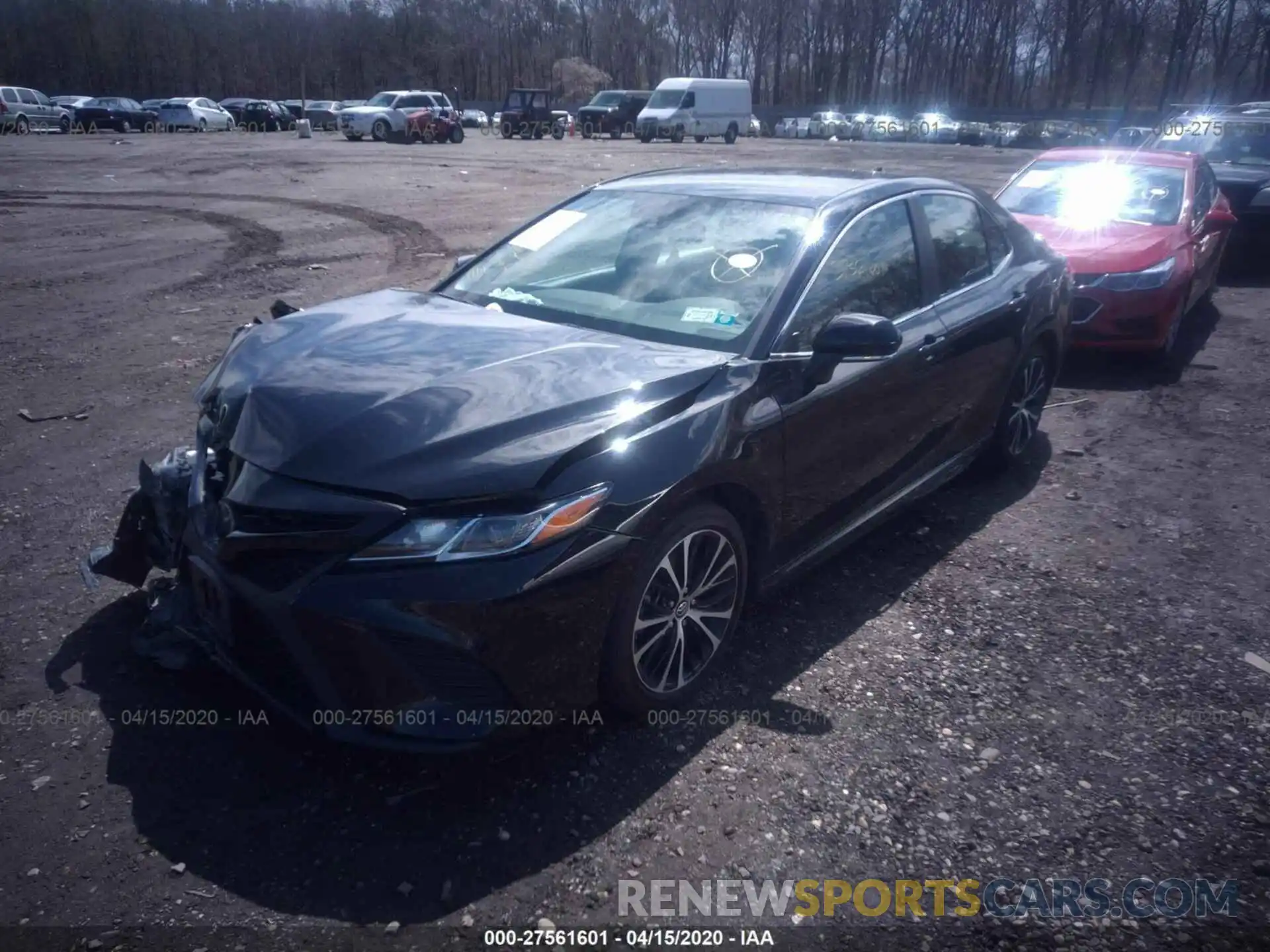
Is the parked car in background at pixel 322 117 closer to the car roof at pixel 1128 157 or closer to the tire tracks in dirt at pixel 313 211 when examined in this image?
the tire tracks in dirt at pixel 313 211

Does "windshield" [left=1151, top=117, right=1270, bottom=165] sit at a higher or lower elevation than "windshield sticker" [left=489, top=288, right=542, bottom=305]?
higher

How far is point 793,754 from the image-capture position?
3242 millimetres

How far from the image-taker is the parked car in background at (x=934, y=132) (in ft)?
181

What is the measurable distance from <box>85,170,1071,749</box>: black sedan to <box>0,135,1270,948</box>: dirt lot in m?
0.31

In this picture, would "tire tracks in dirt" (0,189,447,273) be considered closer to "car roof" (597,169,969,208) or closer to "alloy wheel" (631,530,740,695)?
"car roof" (597,169,969,208)

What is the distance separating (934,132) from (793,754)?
58186 millimetres

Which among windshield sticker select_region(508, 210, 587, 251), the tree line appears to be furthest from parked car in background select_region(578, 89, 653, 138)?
windshield sticker select_region(508, 210, 587, 251)

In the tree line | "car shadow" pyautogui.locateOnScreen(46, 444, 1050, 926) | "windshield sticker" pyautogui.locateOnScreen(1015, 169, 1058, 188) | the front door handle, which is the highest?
the tree line

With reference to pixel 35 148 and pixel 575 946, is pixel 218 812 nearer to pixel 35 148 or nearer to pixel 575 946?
pixel 575 946

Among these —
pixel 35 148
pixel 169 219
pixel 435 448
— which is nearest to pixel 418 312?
pixel 435 448

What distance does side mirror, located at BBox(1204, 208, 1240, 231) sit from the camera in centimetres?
865

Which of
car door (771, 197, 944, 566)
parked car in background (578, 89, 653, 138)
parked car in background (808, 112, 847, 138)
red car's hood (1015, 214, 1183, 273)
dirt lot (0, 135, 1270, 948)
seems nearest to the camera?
dirt lot (0, 135, 1270, 948)

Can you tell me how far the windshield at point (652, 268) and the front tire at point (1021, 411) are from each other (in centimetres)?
208

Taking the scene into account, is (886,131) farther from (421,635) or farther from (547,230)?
(421,635)
